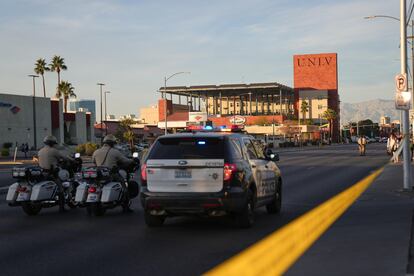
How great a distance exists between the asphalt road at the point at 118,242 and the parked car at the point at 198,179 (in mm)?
401

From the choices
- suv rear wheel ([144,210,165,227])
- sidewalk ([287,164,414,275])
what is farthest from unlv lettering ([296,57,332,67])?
suv rear wheel ([144,210,165,227])

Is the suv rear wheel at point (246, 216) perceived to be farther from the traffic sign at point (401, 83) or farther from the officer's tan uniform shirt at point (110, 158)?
the traffic sign at point (401, 83)

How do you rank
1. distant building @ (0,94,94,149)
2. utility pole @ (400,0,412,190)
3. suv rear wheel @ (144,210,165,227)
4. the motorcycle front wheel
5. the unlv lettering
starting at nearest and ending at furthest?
suv rear wheel @ (144,210,165,227) → the motorcycle front wheel → utility pole @ (400,0,412,190) → distant building @ (0,94,94,149) → the unlv lettering

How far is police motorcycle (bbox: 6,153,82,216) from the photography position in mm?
11938

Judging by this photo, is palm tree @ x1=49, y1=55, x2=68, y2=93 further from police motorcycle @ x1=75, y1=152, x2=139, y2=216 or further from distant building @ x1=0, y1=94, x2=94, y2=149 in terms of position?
police motorcycle @ x1=75, y1=152, x2=139, y2=216

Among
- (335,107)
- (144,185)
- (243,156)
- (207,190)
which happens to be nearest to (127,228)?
(144,185)

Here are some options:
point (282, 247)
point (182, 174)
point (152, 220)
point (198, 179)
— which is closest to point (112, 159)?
point (152, 220)

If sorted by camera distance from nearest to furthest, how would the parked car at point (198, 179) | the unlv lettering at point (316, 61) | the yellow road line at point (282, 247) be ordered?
the yellow road line at point (282, 247) < the parked car at point (198, 179) < the unlv lettering at point (316, 61)

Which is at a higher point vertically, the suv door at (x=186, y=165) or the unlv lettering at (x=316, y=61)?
the unlv lettering at (x=316, y=61)

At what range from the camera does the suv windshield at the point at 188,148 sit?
9898 millimetres

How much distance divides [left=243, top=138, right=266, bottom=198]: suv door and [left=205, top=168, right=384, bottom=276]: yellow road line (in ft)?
2.98

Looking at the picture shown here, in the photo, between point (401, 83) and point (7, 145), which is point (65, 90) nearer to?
point (7, 145)

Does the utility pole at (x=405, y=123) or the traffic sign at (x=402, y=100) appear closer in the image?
the traffic sign at (x=402, y=100)

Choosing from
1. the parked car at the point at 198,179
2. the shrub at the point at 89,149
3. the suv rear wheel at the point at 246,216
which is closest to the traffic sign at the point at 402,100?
the parked car at the point at 198,179
